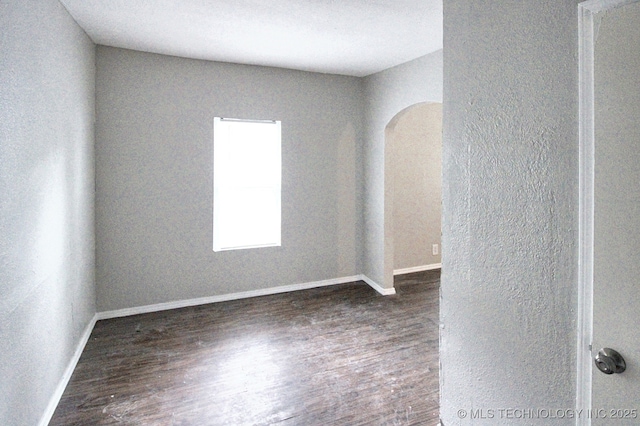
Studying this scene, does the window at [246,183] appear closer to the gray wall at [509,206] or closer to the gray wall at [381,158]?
the gray wall at [381,158]

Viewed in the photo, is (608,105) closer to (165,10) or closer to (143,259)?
(165,10)

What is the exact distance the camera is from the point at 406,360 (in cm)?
270

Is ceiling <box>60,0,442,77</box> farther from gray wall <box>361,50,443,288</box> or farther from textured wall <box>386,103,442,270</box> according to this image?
textured wall <box>386,103,442,270</box>

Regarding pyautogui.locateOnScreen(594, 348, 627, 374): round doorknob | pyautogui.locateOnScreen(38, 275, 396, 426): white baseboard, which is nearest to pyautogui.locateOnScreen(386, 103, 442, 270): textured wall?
pyautogui.locateOnScreen(38, 275, 396, 426): white baseboard

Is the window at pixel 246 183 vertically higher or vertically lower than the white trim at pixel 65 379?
higher

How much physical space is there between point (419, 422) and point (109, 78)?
3.76 metres

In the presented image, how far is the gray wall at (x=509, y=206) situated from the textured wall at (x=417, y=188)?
10.6 ft

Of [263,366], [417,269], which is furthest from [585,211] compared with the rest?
[417,269]

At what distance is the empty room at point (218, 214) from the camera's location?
2.05 m

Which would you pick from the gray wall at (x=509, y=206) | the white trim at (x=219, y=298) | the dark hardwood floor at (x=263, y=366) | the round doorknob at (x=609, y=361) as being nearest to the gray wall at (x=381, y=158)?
the white trim at (x=219, y=298)

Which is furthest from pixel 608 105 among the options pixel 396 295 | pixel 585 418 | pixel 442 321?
pixel 396 295

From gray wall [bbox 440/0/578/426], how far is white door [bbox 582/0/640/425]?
77 millimetres

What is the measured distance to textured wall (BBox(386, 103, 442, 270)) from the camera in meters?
4.93

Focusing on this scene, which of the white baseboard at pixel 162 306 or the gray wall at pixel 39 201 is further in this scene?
the white baseboard at pixel 162 306
